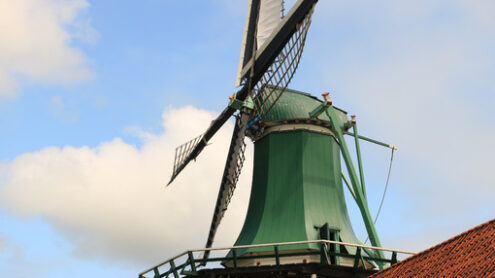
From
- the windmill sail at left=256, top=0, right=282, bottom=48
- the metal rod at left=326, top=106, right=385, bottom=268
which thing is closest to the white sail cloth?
the windmill sail at left=256, top=0, right=282, bottom=48

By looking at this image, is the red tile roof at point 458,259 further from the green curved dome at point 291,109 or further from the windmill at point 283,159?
the green curved dome at point 291,109

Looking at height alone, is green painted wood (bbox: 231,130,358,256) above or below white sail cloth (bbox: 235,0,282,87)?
below

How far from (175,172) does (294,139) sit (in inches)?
210

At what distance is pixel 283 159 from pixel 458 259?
9.22 metres

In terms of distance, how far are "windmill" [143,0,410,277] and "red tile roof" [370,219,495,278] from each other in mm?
5578

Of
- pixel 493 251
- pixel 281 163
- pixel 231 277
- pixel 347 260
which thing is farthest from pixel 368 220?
pixel 493 251

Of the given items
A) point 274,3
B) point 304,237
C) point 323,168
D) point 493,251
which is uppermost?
point 274,3

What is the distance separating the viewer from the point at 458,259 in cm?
1141

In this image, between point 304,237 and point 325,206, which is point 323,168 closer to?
point 325,206

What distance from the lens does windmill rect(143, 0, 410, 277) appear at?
1866 centimetres

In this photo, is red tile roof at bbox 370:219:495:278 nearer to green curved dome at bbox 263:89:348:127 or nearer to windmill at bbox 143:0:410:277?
windmill at bbox 143:0:410:277

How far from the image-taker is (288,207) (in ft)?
63.9

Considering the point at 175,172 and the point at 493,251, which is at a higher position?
the point at 175,172

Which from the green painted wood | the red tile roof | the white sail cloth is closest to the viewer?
the red tile roof
